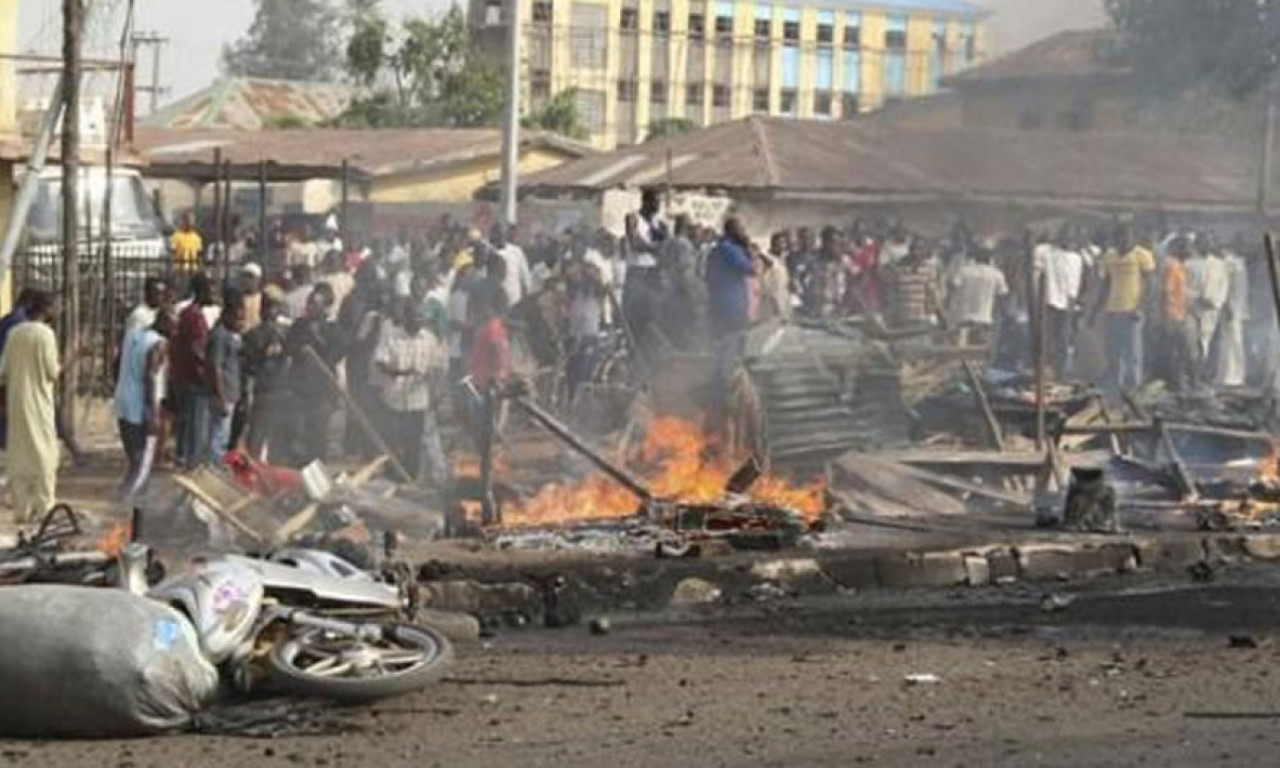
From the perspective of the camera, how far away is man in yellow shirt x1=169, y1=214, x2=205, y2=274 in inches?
966

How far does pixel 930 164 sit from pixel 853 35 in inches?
117

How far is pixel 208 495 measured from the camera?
45.0 ft

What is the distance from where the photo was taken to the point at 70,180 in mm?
18781

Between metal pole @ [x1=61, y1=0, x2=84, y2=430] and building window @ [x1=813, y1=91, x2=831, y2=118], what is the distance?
33034mm

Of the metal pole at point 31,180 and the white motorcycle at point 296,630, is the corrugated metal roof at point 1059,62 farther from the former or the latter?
the white motorcycle at point 296,630

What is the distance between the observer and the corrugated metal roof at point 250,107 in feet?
215

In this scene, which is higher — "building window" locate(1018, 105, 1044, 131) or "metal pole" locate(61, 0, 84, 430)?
"building window" locate(1018, 105, 1044, 131)

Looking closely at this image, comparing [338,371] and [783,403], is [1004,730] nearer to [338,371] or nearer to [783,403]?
[783,403]

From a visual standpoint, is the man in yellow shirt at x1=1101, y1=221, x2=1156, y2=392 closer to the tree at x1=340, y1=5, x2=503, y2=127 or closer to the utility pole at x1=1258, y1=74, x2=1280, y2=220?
the utility pole at x1=1258, y1=74, x2=1280, y2=220

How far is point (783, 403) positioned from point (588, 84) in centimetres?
5391

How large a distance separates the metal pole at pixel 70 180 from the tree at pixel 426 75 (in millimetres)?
43237

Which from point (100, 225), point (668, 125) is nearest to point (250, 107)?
point (668, 125)

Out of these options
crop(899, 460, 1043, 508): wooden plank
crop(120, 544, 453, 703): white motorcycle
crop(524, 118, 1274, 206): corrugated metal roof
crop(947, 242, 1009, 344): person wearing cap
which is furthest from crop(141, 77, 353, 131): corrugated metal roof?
crop(120, 544, 453, 703): white motorcycle

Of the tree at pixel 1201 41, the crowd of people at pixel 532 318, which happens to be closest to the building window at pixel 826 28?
the crowd of people at pixel 532 318
